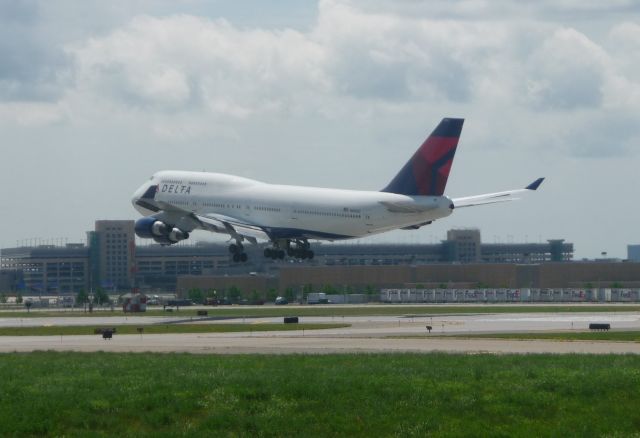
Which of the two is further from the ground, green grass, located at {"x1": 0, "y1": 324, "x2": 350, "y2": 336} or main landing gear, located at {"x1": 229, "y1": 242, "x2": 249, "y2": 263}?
main landing gear, located at {"x1": 229, "y1": 242, "x2": 249, "y2": 263}

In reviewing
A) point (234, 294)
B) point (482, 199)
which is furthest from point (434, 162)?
point (234, 294)

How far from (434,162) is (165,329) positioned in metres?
28.1

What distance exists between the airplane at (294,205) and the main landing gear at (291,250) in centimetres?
9

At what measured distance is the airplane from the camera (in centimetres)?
9625

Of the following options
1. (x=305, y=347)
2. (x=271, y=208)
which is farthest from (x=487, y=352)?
(x=271, y=208)

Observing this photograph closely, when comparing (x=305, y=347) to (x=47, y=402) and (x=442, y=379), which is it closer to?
(x=442, y=379)

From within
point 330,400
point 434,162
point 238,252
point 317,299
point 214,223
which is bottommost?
point 330,400

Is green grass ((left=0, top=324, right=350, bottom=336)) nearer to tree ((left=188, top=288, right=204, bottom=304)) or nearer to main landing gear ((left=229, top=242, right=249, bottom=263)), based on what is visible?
main landing gear ((left=229, top=242, right=249, bottom=263))

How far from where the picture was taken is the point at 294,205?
10538cm

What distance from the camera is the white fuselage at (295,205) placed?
97.0 metres

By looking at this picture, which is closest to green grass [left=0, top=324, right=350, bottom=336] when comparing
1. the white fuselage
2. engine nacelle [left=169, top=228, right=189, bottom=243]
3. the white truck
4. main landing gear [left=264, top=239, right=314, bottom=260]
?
the white fuselage

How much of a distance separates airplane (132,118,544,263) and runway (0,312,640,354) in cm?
1203

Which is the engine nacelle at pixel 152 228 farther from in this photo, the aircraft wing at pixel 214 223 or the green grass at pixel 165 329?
the green grass at pixel 165 329

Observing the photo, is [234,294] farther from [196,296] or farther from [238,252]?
[238,252]
